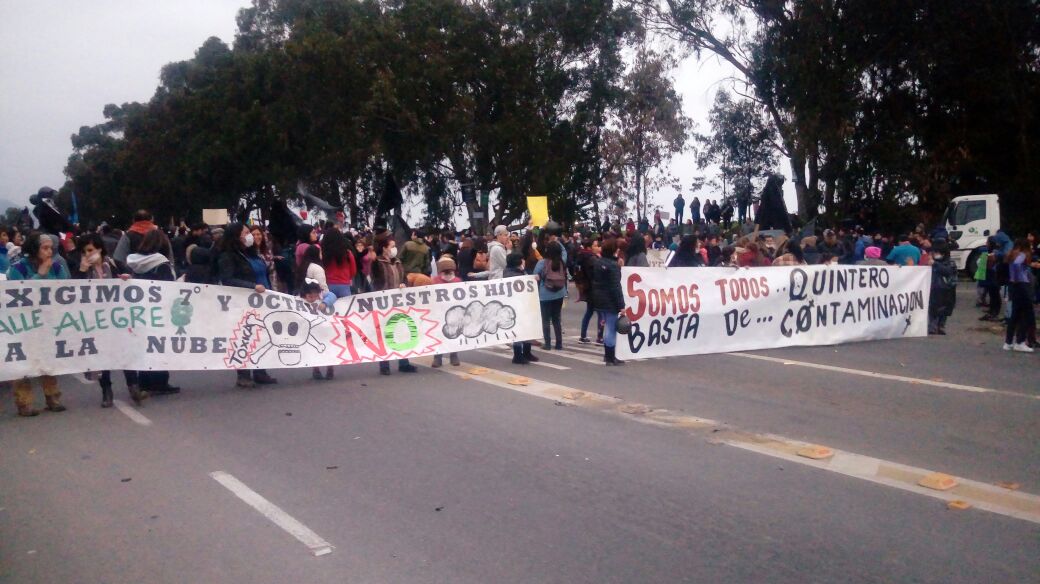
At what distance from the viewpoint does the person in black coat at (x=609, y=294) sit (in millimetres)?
11844

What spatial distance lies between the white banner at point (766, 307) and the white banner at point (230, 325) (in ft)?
5.39

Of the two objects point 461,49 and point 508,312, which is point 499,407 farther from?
point 461,49

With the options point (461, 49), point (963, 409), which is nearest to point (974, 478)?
point (963, 409)

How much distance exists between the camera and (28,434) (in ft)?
27.8

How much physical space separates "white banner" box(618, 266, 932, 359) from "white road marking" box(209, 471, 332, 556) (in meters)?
6.55

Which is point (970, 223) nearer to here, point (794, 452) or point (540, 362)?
point (540, 362)

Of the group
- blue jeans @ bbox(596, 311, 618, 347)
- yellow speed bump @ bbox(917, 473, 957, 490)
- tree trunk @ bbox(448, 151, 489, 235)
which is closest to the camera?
yellow speed bump @ bbox(917, 473, 957, 490)

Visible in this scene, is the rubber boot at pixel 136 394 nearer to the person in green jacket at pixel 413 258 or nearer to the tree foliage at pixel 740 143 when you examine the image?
the person in green jacket at pixel 413 258

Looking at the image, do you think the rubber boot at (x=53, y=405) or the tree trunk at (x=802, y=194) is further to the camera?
the tree trunk at (x=802, y=194)

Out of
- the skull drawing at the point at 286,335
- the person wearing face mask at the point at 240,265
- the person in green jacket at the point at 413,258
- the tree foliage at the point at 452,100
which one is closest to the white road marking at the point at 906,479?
the skull drawing at the point at 286,335

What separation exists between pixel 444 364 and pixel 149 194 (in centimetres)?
5261

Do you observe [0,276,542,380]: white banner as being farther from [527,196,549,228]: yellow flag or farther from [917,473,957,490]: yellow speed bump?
[527,196,549,228]: yellow flag

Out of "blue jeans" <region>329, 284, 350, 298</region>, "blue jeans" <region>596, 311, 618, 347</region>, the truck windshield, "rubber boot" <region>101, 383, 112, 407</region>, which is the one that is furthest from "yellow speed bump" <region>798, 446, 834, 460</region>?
the truck windshield

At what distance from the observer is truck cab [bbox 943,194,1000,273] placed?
91.6 ft
